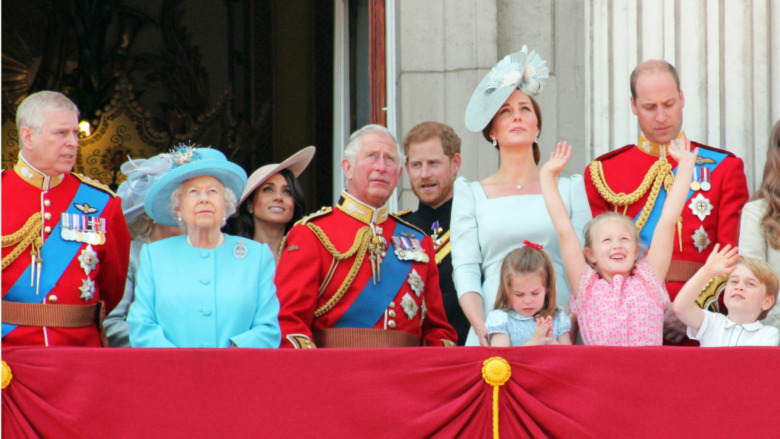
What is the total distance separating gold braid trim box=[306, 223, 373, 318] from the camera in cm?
441

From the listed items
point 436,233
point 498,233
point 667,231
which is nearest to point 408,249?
point 498,233

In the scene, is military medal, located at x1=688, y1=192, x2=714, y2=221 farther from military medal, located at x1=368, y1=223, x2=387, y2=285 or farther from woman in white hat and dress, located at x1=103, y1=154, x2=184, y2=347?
woman in white hat and dress, located at x1=103, y1=154, x2=184, y2=347

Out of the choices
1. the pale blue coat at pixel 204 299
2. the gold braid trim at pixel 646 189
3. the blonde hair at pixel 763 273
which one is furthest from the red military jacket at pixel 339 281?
the blonde hair at pixel 763 273

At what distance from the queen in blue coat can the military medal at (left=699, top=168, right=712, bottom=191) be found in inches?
63.6

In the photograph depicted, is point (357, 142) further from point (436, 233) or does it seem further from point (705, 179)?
point (705, 179)

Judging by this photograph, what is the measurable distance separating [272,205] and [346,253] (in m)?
0.78

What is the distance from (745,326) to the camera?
4098 mm

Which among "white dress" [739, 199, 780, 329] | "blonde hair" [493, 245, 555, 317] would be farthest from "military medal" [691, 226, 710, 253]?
"blonde hair" [493, 245, 555, 317]

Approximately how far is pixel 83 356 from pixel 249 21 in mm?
5737

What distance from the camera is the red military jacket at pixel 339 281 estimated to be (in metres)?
4.33

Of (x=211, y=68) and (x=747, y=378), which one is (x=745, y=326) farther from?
(x=211, y=68)

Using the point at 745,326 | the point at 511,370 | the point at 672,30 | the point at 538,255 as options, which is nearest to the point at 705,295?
the point at 745,326

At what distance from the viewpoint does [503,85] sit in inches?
181

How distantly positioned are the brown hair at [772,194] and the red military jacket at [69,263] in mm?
2294
